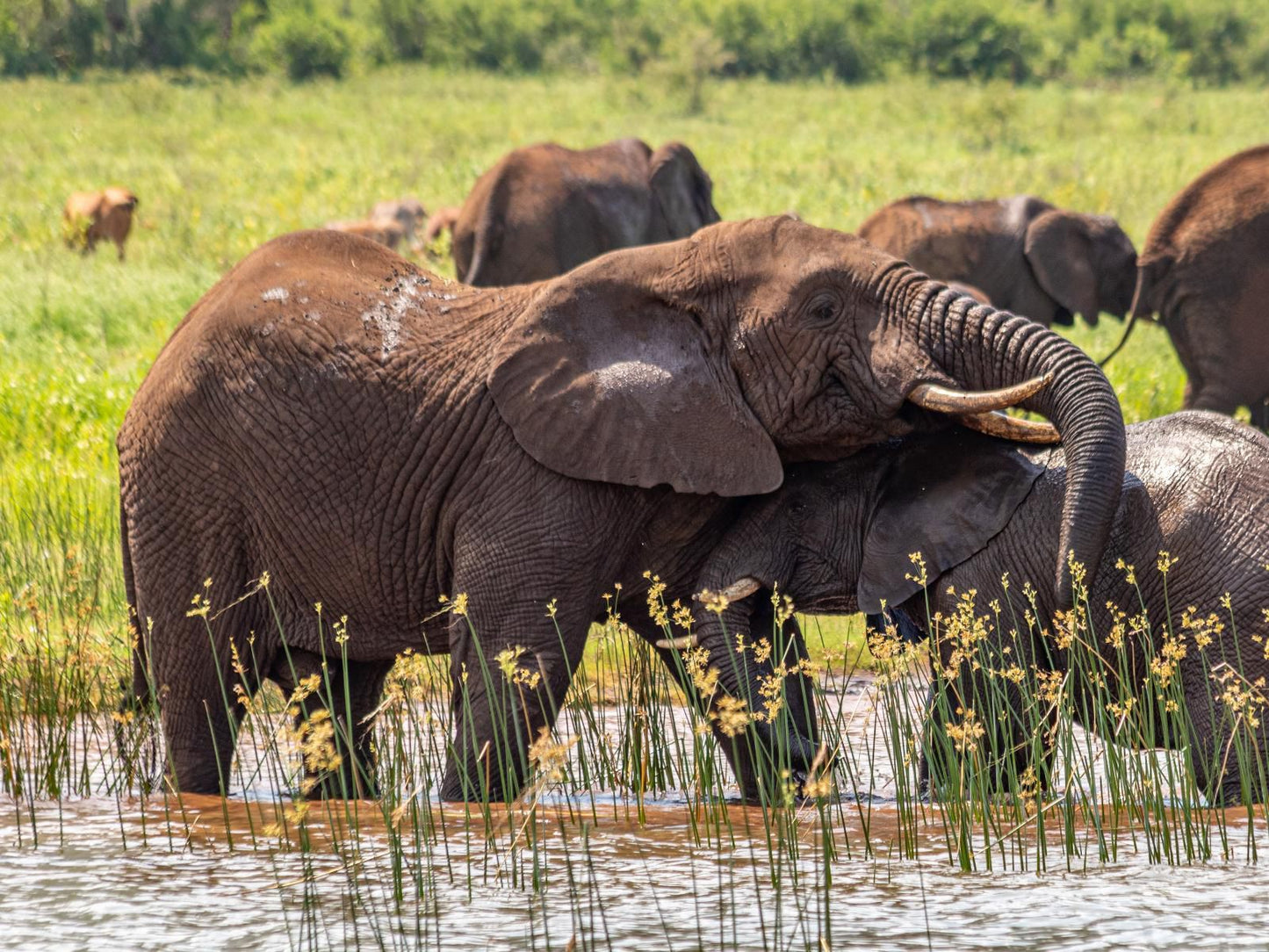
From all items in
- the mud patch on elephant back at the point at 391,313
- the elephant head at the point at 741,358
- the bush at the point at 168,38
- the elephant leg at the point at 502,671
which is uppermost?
the bush at the point at 168,38

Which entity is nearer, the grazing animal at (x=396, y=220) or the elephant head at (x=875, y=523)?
the elephant head at (x=875, y=523)

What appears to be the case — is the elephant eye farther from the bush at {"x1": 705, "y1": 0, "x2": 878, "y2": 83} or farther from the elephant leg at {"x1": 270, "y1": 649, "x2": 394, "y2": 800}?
the bush at {"x1": 705, "y1": 0, "x2": 878, "y2": 83}

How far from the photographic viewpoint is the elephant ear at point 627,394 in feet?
21.9

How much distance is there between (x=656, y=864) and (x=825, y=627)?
180 inches

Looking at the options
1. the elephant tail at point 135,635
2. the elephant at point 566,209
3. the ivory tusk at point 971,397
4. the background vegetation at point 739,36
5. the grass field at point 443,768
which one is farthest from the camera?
the background vegetation at point 739,36

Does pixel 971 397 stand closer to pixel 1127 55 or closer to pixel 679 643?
pixel 679 643

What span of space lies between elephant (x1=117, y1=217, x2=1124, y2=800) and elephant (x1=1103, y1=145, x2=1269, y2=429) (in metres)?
7.41

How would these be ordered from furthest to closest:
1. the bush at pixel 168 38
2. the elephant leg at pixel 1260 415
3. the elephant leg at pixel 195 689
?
the bush at pixel 168 38
the elephant leg at pixel 1260 415
the elephant leg at pixel 195 689

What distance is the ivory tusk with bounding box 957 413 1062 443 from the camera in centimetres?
678

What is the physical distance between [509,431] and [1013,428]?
167 cm

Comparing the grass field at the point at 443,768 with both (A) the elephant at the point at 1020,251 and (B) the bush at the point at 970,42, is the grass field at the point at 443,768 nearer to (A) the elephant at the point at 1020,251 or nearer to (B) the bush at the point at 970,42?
(A) the elephant at the point at 1020,251

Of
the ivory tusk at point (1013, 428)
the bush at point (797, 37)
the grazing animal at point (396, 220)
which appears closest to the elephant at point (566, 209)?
the grazing animal at point (396, 220)

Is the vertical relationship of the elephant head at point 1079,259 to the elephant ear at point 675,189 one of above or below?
below

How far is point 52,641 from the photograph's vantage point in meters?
9.60
